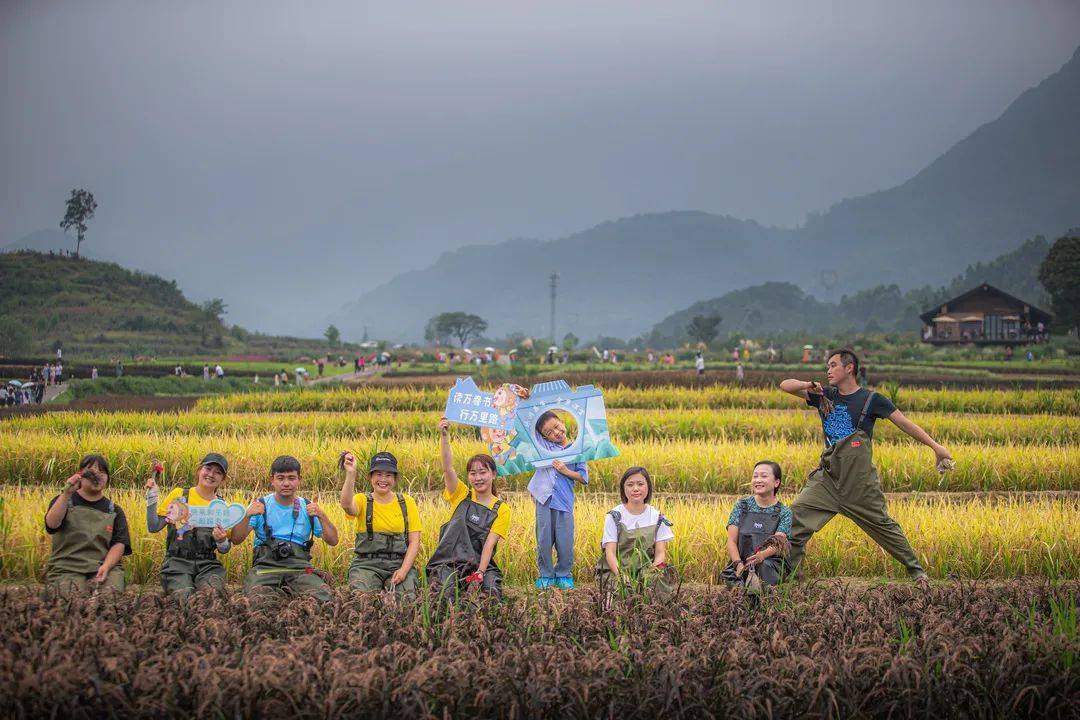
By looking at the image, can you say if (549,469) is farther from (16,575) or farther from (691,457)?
(691,457)

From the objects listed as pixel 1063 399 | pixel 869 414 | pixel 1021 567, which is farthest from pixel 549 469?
pixel 1063 399

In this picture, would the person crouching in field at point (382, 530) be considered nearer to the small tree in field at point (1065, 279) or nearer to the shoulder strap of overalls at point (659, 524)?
the shoulder strap of overalls at point (659, 524)

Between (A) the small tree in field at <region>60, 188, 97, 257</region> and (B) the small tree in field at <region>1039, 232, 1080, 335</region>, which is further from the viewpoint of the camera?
(A) the small tree in field at <region>60, 188, 97, 257</region>

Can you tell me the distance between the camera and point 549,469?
5.73 m

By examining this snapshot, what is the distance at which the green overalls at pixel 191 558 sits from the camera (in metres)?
5.38

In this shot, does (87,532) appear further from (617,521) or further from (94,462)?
(617,521)

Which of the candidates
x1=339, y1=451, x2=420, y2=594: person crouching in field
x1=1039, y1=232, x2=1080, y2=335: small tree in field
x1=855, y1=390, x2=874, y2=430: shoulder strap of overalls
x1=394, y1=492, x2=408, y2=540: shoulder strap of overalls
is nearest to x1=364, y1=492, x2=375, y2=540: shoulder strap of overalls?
x1=339, y1=451, x2=420, y2=594: person crouching in field

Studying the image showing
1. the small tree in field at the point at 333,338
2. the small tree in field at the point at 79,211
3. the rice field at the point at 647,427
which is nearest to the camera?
the rice field at the point at 647,427

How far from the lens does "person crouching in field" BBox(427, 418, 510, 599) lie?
5.30 m

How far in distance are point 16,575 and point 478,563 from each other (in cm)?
334

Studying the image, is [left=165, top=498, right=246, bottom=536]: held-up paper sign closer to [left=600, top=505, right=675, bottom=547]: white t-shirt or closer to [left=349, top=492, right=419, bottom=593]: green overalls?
[left=349, top=492, right=419, bottom=593]: green overalls

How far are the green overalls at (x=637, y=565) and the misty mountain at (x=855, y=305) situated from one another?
57.3m

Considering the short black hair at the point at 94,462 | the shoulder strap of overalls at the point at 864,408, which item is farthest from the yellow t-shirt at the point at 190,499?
the shoulder strap of overalls at the point at 864,408

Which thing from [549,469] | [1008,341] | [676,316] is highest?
[676,316]
